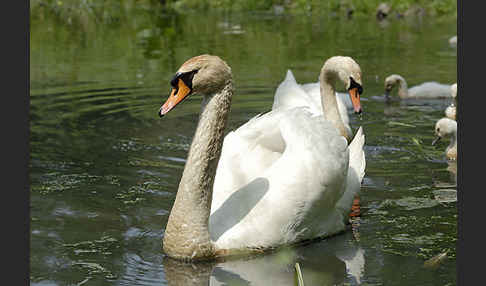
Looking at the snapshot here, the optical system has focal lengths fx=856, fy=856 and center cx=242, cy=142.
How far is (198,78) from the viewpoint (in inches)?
227

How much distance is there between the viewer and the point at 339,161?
6414 mm

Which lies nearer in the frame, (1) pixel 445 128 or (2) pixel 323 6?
(1) pixel 445 128

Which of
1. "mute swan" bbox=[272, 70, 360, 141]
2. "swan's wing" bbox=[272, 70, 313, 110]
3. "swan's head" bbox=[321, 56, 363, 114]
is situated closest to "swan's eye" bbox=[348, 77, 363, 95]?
"swan's head" bbox=[321, 56, 363, 114]

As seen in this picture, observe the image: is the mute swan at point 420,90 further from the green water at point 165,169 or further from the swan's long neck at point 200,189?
the swan's long neck at point 200,189

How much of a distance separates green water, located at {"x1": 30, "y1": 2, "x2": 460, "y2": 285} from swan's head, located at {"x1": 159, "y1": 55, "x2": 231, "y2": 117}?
3.93 ft

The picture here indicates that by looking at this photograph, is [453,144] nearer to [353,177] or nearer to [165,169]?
[353,177]

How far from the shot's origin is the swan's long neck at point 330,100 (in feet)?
30.5

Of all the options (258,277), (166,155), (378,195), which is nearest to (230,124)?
(166,155)

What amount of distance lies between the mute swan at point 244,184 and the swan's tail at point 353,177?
24cm

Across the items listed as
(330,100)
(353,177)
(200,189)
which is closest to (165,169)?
(330,100)

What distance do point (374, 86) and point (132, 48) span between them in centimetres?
785

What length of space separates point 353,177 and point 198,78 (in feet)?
6.41

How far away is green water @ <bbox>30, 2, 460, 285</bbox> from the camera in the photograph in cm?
586

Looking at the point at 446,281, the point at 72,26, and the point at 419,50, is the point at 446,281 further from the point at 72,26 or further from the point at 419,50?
the point at 72,26
